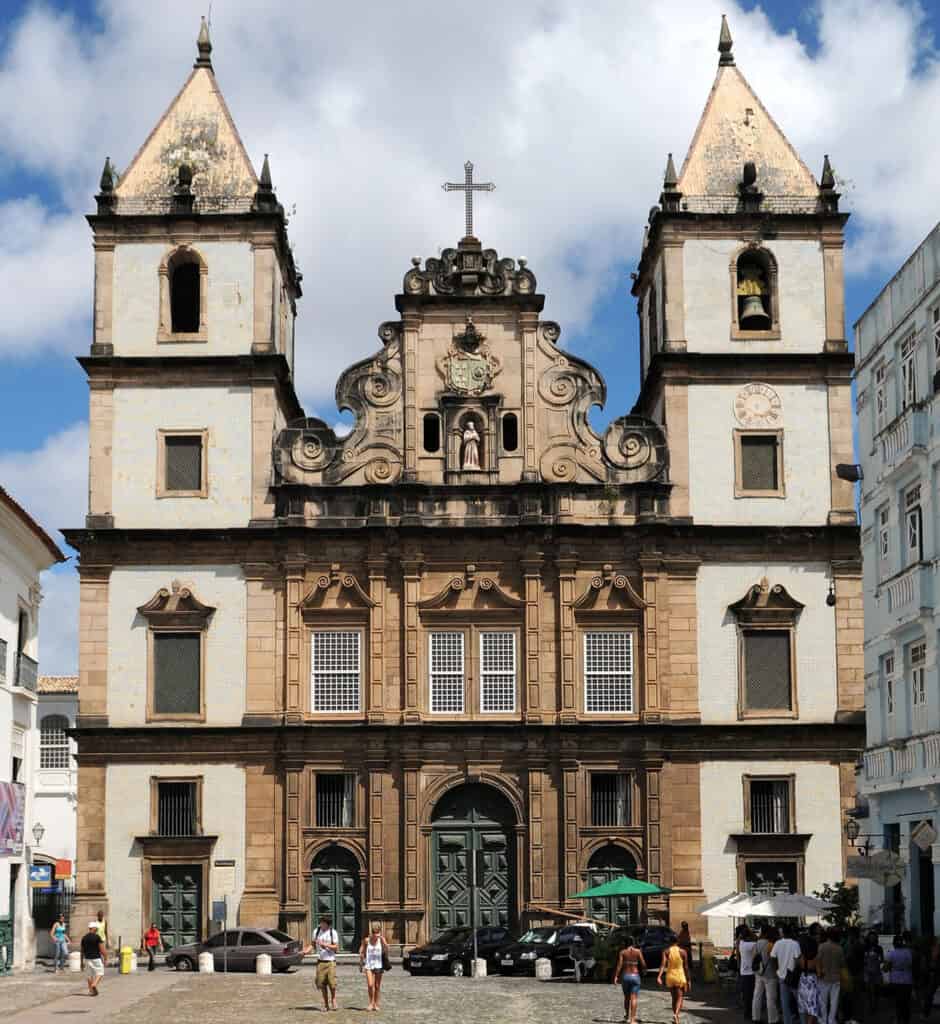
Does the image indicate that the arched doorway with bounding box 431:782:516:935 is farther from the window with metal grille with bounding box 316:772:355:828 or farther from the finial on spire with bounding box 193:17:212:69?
the finial on spire with bounding box 193:17:212:69

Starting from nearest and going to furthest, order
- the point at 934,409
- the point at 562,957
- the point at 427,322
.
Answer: the point at 934,409 → the point at 562,957 → the point at 427,322

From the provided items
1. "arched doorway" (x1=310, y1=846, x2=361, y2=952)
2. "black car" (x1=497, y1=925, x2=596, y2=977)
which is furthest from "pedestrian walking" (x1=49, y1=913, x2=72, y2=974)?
"black car" (x1=497, y1=925, x2=596, y2=977)

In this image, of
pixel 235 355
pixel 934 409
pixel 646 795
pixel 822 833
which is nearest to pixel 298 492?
pixel 235 355

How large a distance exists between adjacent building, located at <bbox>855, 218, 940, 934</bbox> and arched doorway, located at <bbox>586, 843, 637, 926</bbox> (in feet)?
31.8

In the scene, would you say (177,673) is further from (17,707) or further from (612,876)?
(612,876)

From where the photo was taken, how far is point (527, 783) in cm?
4862

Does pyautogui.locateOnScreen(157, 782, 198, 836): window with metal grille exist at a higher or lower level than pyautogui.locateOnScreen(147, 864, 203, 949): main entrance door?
higher

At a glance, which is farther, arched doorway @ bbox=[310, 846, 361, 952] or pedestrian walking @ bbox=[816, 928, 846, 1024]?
arched doorway @ bbox=[310, 846, 361, 952]

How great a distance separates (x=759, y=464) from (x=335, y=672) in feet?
41.7

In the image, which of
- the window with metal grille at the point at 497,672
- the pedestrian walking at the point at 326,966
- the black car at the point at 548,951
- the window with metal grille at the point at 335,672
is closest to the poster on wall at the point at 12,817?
the window with metal grille at the point at 335,672

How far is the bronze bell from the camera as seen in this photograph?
51469 mm

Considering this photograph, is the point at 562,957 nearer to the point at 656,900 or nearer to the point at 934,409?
the point at 656,900

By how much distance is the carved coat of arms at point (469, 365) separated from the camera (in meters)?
51.0

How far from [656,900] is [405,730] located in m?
7.79
